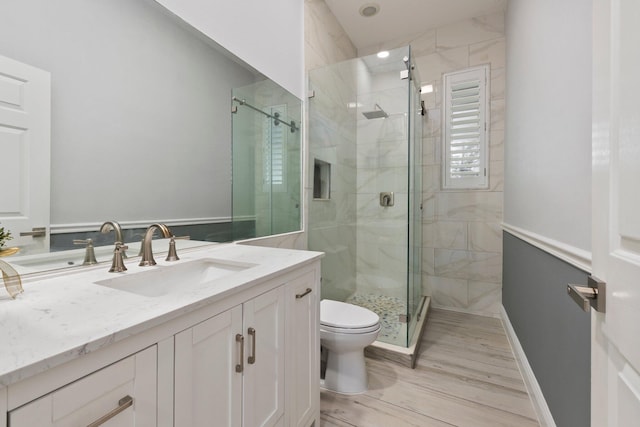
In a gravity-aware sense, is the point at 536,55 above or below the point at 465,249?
above

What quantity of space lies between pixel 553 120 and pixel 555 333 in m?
0.97

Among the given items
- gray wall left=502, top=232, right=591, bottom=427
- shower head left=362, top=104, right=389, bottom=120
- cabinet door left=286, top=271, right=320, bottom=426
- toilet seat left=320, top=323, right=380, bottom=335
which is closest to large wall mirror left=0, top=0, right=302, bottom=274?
cabinet door left=286, top=271, right=320, bottom=426

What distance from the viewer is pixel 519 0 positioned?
6.59 feet

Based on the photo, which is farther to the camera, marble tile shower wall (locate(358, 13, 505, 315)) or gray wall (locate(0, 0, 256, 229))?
marble tile shower wall (locate(358, 13, 505, 315))

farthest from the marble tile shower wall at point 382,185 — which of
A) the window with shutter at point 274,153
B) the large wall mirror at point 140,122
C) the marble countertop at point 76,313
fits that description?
the marble countertop at point 76,313

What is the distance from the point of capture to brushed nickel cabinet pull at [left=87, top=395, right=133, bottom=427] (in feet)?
1.62

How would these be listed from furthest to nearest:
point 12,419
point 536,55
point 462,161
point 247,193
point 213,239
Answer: point 462,161
point 247,193
point 536,55
point 213,239
point 12,419

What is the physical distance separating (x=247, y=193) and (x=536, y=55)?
1.84 m

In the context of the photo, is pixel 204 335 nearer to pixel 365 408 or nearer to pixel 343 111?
pixel 365 408

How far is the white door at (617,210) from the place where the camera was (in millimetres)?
452

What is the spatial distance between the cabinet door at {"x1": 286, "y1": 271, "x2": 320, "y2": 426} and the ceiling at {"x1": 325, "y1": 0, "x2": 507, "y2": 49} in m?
2.61

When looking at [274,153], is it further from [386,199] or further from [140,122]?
[386,199]

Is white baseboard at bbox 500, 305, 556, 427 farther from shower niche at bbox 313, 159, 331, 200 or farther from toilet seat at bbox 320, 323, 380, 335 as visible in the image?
shower niche at bbox 313, 159, 331, 200

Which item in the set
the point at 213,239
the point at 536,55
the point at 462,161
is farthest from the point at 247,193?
the point at 462,161
